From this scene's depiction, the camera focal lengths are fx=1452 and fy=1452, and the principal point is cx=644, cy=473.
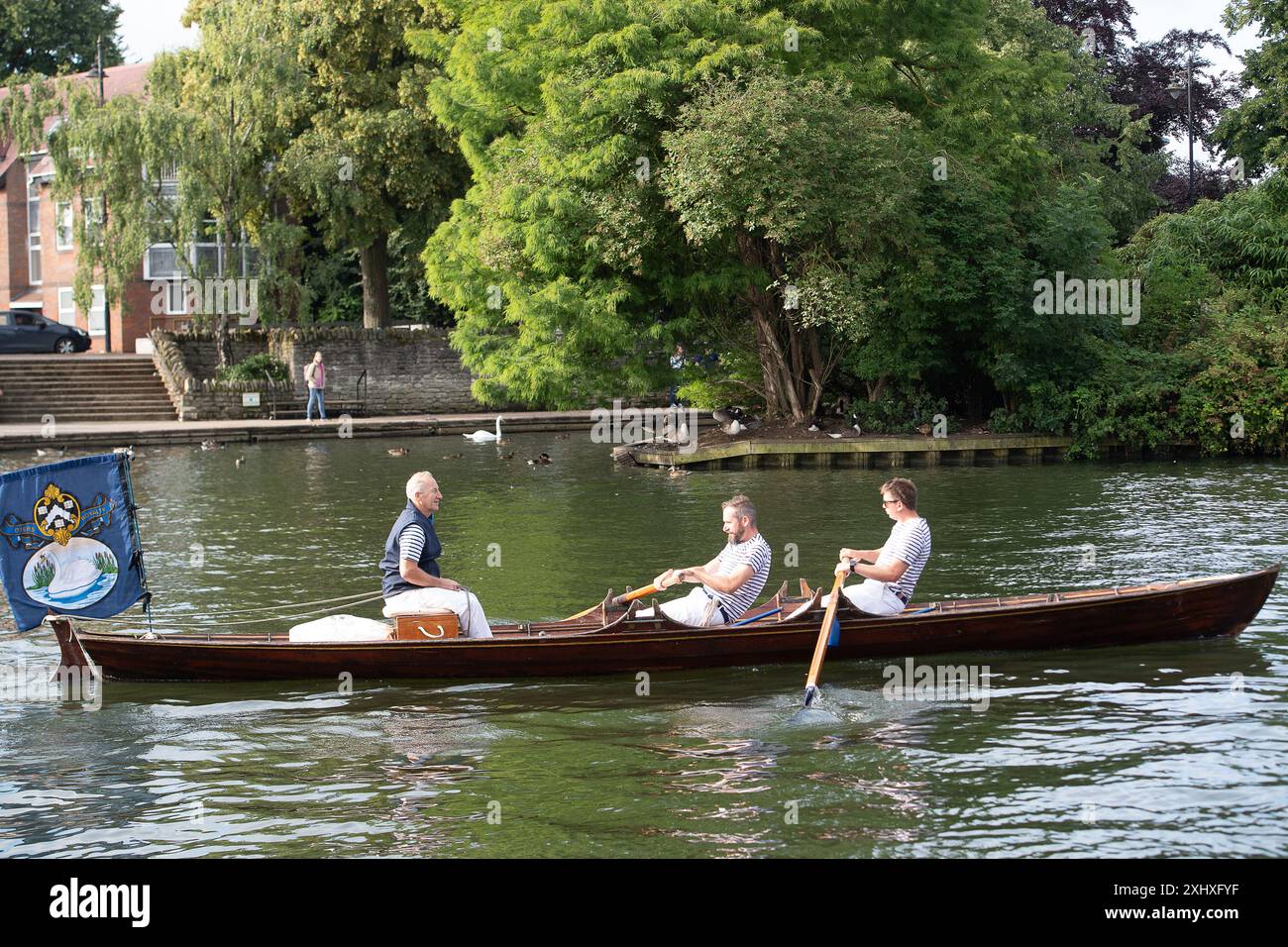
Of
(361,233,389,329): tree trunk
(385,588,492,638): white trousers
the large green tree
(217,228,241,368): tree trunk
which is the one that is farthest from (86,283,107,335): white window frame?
(385,588,492,638): white trousers

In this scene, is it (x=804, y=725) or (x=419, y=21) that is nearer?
(x=804, y=725)

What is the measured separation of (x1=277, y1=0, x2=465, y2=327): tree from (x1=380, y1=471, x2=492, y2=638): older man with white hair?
30.5 m

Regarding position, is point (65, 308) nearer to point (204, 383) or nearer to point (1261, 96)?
point (204, 383)

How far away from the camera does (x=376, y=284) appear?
4662 cm

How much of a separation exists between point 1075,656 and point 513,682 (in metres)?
4.85

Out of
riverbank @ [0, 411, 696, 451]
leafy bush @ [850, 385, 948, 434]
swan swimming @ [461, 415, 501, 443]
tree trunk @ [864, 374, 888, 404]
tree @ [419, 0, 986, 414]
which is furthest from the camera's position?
swan swimming @ [461, 415, 501, 443]

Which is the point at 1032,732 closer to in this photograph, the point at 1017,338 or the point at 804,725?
the point at 804,725

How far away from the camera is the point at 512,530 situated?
2022 centimetres

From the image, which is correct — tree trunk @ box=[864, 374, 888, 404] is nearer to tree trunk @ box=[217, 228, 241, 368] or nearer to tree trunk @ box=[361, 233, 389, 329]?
tree trunk @ box=[217, 228, 241, 368]

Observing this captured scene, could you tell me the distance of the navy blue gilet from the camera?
38.7 feet

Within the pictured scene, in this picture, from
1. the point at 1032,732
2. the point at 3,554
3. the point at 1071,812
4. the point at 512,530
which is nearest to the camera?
the point at 1071,812
